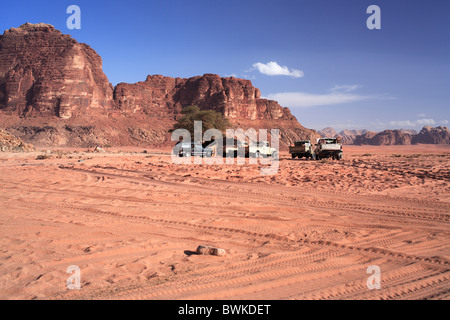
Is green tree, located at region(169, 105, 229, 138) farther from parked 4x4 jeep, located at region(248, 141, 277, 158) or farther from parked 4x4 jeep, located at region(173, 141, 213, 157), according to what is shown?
parked 4x4 jeep, located at region(173, 141, 213, 157)

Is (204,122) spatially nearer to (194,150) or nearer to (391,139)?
(194,150)

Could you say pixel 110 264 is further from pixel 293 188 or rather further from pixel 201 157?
pixel 201 157

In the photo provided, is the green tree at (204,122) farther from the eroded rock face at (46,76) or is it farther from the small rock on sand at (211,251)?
the eroded rock face at (46,76)

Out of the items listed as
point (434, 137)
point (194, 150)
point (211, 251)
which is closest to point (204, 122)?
point (194, 150)

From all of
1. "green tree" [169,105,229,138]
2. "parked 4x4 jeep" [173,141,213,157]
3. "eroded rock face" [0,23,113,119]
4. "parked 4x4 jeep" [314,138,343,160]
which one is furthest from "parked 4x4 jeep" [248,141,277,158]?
"eroded rock face" [0,23,113,119]
